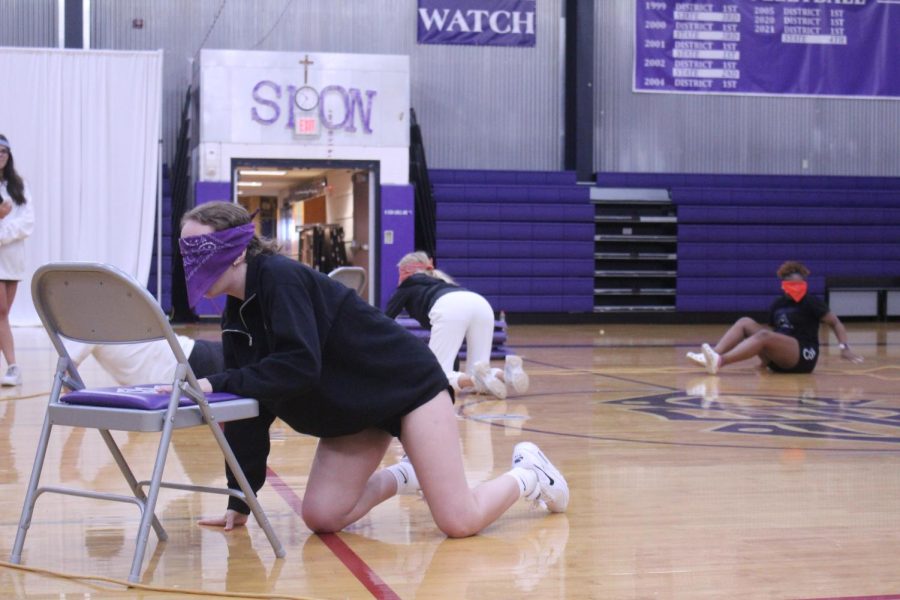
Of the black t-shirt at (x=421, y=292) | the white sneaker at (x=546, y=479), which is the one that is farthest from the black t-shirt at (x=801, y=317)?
the white sneaker at (x=546, y=479)

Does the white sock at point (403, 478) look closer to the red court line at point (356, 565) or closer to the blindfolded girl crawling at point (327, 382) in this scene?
the blindfolded girl crawling at point (327, 382)

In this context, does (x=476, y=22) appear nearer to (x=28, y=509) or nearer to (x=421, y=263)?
(x=421, y=263)

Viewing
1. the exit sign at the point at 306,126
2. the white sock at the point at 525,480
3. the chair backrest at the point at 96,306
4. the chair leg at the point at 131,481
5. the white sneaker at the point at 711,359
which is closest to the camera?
the chair backrest at the point at 96,306

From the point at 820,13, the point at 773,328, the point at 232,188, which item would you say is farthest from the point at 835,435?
the point at 820,13

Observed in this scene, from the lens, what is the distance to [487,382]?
22.8 feet

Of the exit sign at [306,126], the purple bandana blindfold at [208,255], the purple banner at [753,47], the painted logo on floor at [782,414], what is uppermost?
the purple banner at [753,47]

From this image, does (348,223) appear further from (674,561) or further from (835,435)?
(674,561)

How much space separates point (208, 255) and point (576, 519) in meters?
1.43

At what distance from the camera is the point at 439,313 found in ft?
22.6

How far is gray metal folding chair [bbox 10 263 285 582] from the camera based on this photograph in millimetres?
2826

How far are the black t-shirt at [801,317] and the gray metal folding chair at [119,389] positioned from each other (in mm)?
6177

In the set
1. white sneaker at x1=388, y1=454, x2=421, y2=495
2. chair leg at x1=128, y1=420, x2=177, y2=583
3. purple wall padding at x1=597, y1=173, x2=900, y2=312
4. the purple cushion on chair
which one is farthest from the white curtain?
chair leg at x1=128, y1=420, x2=177, y2=583

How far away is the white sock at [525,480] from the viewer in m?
3.59

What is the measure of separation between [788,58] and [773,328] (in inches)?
299
